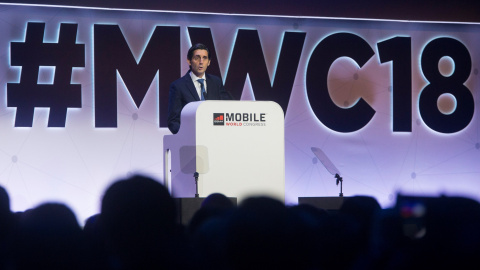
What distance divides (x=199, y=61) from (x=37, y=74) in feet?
6.86

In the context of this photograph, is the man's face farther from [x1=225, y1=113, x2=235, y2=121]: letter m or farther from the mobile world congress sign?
the mobile world congress sign

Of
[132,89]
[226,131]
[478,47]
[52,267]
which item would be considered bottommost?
[52,267]

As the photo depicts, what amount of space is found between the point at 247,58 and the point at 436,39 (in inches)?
89.9

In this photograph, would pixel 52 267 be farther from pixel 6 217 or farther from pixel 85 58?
pixel 85 58

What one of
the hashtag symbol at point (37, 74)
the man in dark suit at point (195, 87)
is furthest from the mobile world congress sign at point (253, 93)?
the man in dark suit at point (195, 87)

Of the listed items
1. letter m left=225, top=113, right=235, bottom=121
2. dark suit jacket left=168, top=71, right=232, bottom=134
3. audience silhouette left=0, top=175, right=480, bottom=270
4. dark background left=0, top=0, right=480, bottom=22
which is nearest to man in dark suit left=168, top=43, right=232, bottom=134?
dark suit jacket left=168, top=71, right=232, bottom=134

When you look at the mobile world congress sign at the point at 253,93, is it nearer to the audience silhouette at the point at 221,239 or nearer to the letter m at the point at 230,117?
the letter m at the point at 230,117

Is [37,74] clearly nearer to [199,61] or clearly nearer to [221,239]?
[199,61]

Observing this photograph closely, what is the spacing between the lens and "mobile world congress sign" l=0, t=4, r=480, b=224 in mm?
6914

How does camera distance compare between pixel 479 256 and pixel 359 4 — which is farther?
pixel 359 4

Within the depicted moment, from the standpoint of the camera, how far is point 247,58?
7.45 metres

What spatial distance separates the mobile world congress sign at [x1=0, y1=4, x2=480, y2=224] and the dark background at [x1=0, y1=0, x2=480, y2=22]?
3.3 inches

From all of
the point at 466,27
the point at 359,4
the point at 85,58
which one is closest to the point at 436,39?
the point at 466,27

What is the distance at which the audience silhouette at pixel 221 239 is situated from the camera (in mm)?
1517
